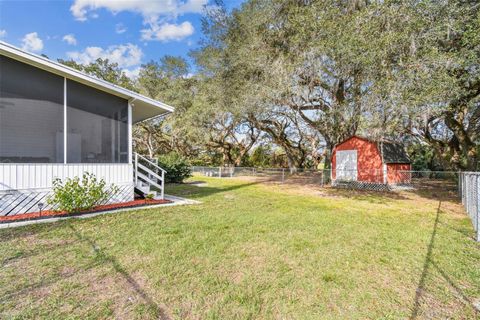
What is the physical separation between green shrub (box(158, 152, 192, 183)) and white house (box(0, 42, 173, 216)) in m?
6.20

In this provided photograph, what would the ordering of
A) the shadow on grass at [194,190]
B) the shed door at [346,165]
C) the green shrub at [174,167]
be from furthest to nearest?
1. the green shrub at [174,167]
2. the shed door at [346,165]
3. the shadow on grass at [194,190]

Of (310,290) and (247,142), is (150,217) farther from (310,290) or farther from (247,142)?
(247,142)

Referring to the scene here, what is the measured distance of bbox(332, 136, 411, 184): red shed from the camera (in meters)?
11.7

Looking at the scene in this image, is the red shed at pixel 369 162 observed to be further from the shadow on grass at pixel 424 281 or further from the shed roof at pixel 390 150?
the shadow on grass at pixel 424 281

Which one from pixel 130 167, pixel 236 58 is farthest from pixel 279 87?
pixel 130 167

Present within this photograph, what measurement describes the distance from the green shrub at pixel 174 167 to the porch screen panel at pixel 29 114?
718 cm

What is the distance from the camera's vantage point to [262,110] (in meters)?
10.4

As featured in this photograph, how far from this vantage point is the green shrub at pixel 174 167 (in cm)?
1278

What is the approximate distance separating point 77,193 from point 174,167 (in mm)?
7564

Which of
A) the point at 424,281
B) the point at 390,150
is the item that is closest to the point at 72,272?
the point at 424,281

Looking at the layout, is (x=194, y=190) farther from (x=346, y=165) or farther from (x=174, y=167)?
(x=346, y=165)

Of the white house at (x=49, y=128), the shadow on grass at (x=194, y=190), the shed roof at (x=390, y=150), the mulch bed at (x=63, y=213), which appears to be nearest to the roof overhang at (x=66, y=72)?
the white house at (x=49, y=128)

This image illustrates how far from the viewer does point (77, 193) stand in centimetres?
540

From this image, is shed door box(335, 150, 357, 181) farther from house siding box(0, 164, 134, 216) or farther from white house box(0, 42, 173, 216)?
house siding box(0, 164, 134, 216)
